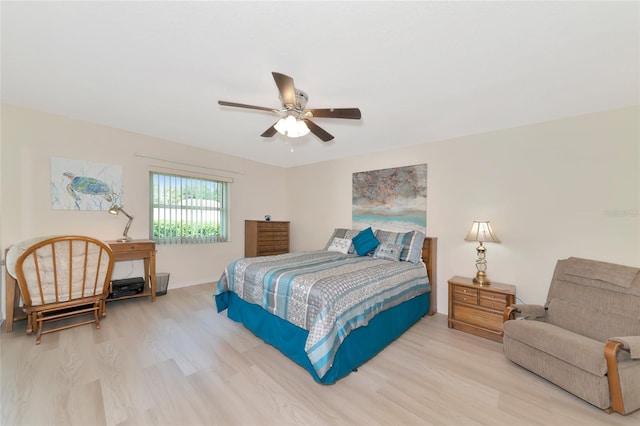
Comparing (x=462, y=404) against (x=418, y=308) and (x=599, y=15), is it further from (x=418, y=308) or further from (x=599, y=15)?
(x=599, y=15)

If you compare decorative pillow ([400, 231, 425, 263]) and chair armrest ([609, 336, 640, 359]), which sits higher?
decorative pillow ([400, 231, 425, 263])

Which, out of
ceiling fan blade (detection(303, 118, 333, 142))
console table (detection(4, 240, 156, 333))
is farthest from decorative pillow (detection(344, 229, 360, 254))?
console table (detection(4, 240, 156, 333))

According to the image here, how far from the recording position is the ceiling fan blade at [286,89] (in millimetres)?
1606

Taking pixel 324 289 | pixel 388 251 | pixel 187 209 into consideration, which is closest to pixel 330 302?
pixel 324 289

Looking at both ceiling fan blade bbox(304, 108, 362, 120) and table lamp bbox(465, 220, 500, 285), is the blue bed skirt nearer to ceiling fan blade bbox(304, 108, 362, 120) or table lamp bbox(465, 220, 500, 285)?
table lamp bbox(465, 220, 500, 285)

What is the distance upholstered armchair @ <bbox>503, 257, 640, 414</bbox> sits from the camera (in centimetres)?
159

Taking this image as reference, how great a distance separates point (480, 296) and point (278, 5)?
3225mm

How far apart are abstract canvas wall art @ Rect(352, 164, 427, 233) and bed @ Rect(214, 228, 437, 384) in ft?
1.58

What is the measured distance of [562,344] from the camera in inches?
70.4

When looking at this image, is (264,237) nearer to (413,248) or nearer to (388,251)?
(388,251)

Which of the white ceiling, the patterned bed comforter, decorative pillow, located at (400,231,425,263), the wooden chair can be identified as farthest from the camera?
decorative pillow, located at (400,231,425,263)

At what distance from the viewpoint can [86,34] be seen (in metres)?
1.63

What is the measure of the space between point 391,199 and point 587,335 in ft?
8.18

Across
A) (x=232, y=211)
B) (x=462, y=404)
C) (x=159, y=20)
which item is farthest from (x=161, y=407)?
(x=232, y=211)
